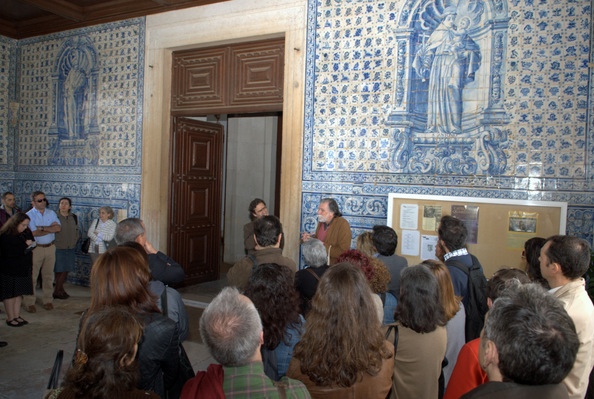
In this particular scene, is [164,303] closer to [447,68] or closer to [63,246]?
[447,68]

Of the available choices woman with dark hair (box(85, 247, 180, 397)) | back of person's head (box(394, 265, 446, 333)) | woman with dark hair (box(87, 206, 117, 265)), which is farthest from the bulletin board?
woman with dark hair (box(87, 206, 117, 265))

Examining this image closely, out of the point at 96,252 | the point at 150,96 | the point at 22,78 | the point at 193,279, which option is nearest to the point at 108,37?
the point at 150,96

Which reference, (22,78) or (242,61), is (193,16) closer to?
(242,61)

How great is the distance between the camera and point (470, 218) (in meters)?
4.98

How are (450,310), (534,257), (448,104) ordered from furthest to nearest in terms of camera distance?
1. (448,104)
2. (534,257)
3. (450,310)

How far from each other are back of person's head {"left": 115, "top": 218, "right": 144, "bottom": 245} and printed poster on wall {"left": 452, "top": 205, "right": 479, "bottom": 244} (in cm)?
340

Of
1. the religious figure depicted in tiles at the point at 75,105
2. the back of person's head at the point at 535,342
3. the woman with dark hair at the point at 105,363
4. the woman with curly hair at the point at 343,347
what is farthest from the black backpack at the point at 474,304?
the religious figure depicted in tiles at the point at 75,105

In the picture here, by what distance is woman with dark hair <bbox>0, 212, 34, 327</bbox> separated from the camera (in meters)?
5.28

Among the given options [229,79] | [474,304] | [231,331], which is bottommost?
[474,304]

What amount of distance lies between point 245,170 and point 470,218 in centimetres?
613

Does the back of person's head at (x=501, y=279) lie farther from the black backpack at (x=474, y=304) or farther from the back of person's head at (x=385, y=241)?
the back of person's head at (x=385, y=241)

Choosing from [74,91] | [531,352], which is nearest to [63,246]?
[74,91]

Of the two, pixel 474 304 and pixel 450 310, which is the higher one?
pixel 450 310

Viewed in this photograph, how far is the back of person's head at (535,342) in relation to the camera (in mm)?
1347
